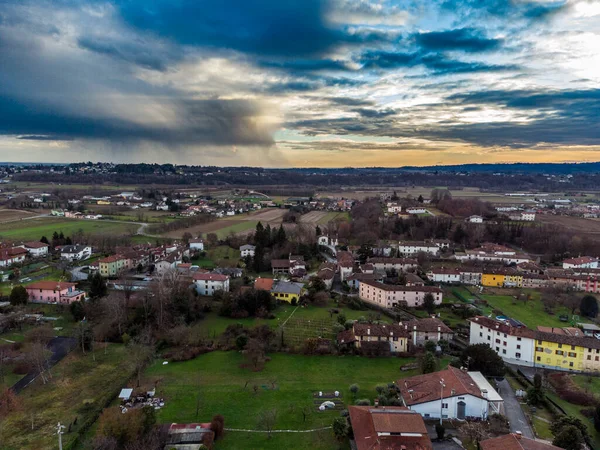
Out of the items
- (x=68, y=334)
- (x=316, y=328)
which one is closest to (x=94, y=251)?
(x=68, y=334)

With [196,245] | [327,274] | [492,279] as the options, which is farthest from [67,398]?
[492,279]

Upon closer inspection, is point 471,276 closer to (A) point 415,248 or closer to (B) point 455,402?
(A) point 415,248

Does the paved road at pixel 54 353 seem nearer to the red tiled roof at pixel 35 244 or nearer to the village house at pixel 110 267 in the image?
the village house at pixel 110 267

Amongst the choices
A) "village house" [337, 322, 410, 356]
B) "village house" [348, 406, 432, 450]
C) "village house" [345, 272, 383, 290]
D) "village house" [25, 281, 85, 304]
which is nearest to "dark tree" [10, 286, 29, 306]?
"village house" [25, 281, 85, 304]

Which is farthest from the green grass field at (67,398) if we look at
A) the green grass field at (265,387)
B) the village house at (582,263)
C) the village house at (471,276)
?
the village house at (582,263)

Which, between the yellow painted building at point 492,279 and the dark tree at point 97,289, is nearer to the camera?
the dark tree at point 97,289
